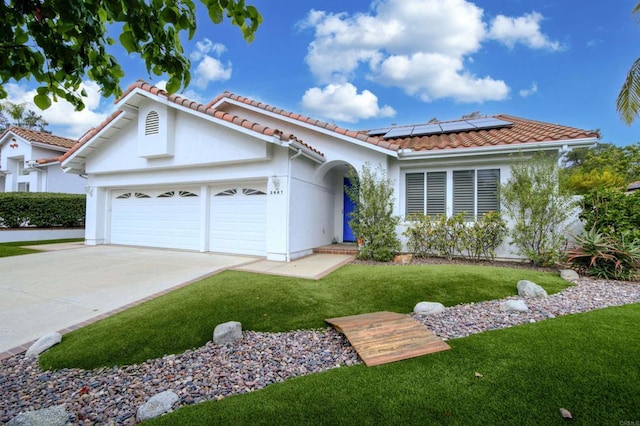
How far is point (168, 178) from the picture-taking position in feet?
42.0

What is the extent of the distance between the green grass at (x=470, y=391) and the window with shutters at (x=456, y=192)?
7166 millimetres

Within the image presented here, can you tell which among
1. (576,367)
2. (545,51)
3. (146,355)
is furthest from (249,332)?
(545,51)

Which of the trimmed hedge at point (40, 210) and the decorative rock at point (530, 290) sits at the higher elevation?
the trimmed hedge at point (40, 210)

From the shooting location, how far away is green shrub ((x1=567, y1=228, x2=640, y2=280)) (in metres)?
7.59

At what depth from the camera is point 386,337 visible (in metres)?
4.37

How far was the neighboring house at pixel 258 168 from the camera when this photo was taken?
34.3 ft

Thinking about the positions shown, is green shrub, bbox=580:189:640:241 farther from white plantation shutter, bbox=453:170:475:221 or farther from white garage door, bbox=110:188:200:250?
Result: white garage door, bbox=110:188:200:250

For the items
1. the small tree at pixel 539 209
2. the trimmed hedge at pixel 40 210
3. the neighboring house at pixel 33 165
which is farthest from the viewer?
the neighboring house at pixel 33 165

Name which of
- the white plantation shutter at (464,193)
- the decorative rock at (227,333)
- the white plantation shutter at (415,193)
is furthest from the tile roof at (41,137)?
the white plantation shutter at (464,193)

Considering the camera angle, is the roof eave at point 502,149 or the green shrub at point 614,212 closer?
the green shrub at point 614,212

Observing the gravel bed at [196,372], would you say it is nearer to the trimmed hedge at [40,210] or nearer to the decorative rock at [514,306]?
the decorative rock at [514,306]

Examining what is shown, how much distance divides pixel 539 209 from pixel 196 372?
1017cm

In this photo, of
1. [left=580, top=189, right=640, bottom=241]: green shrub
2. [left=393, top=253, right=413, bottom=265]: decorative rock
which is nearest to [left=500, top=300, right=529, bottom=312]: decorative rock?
[left=393, top=253, right=413, bottom=265]: decorative rock

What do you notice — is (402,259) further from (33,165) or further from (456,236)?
(33,165)
